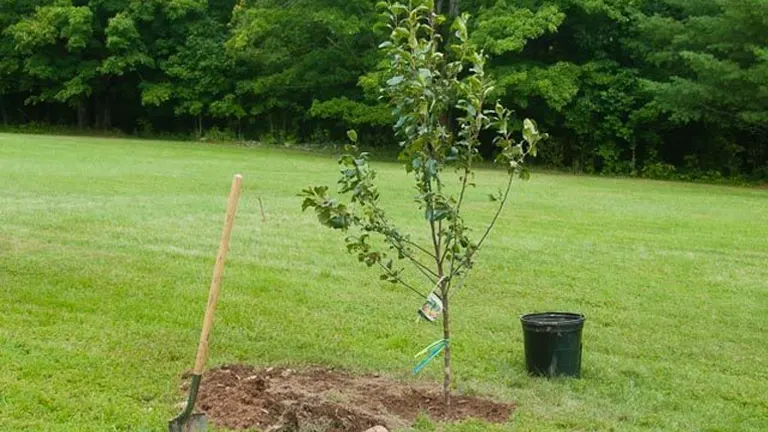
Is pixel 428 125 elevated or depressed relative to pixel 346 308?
elevated

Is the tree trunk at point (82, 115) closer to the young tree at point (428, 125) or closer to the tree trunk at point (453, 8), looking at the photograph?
the tree trunk at point (453, 8)

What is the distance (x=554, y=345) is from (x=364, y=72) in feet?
91.9

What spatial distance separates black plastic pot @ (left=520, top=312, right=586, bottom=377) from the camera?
5496 millimetres

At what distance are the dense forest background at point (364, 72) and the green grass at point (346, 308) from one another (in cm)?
1193

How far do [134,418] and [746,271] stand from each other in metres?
7.48

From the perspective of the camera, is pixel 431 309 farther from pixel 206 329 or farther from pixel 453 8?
pixel 453 8

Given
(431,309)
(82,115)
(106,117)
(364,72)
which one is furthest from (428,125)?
(82,115)

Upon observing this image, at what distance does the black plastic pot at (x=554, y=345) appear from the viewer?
5.50m

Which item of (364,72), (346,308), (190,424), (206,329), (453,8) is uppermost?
(453,8)

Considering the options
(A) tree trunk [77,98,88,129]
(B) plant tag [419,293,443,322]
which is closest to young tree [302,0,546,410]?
(B) plant tag [419,293,443,322]

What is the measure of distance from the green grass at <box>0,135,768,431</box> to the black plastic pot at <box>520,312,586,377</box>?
11cm

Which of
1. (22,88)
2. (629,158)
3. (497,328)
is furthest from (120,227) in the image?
(22,88)

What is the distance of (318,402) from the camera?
15.3 ft

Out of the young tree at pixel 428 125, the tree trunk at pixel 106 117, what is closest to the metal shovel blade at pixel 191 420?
the young tree at pixel 428 125
